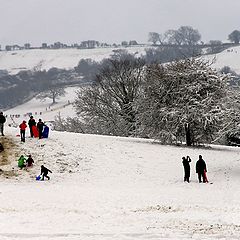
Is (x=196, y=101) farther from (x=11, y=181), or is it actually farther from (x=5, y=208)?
(x=5, y=208)

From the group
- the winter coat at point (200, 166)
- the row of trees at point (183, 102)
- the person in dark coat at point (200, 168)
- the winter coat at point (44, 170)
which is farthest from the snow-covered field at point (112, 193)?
the row of trees at point (183, 102)

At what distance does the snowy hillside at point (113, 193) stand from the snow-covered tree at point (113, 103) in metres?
17.7

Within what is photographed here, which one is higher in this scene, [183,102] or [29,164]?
[183,102]

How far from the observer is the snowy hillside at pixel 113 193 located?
14336mm

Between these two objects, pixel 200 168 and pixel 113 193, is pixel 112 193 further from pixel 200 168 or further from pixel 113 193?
pixel 200 168

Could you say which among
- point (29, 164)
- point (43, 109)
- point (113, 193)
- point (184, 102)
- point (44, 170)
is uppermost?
point (43, 109)

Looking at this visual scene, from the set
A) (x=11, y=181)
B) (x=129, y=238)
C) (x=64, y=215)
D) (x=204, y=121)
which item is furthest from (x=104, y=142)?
(x=129, y=238)

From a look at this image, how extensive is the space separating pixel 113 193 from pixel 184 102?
17133 millimetres

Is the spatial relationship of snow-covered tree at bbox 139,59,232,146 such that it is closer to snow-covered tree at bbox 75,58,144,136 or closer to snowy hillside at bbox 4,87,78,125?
snow-covered tree at bbox 75,58,144,136

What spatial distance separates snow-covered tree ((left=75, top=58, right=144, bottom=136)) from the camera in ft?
176

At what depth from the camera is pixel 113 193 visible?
73.1 feet

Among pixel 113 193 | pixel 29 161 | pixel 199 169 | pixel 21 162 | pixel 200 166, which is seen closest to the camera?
pixel 113 193

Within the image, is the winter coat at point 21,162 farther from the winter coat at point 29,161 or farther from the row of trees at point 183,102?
the row of trees at point 183,102

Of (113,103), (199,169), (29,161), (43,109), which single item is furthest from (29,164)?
(43,109)
